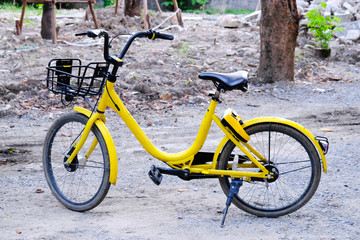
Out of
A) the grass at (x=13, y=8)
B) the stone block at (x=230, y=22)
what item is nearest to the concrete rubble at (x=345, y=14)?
the stone block at (x=230, y=22)

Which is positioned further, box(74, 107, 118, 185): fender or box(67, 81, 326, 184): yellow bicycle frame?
box(74, 107, 118, 185): fender

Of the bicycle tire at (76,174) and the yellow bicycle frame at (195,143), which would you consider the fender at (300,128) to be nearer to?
the yellow bicycle frame at (195,143)

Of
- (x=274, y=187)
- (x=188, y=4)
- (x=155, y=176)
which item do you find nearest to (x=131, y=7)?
(x=188, y=4)

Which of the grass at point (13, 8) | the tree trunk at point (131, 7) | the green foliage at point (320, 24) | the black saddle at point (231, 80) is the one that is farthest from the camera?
the grass at point (13, 8)

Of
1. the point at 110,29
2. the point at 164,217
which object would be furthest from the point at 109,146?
the point at 110,29

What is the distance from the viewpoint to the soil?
3748mm

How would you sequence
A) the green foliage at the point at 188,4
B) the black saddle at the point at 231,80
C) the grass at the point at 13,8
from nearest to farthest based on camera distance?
1. the black saddle at the point at 231,80
2. the grass at the point at 13,8
3. the green foliage at the point at 188,4

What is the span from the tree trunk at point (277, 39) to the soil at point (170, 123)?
26cm

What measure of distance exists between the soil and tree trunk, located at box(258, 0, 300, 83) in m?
0.26

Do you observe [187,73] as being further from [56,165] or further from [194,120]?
[56,165]

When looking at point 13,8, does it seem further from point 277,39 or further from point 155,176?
point 155,176

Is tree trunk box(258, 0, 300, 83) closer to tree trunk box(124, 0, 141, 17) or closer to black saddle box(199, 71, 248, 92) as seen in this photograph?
black saddle box(199, 71, 248, 92)

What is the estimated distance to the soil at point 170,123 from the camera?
375cm

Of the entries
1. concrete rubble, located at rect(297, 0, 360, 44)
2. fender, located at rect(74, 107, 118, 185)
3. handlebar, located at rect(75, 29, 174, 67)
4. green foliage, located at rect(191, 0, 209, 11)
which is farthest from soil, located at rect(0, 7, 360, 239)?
green foliage, located at rect(191, 0, 209, 11)
